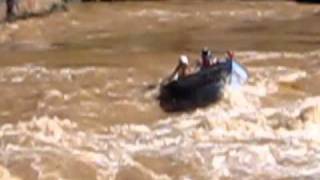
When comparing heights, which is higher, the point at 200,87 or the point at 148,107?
the point at 200,87

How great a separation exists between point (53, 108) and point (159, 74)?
14.0ft

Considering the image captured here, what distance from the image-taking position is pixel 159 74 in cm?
2800

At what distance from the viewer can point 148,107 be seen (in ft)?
81.8

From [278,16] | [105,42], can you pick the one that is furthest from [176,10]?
[105,42]

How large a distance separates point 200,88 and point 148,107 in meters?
1.26

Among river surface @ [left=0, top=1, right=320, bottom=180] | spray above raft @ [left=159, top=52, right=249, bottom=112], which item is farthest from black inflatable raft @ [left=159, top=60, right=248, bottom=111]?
river surface @ [left=0, top=1, right=320, bottom=180]

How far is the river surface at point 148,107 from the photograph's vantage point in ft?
66.3

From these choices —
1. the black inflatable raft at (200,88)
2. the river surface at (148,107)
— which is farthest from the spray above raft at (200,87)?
the river surface at (148,107)

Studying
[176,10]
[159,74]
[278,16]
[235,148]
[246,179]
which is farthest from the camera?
[176,10]

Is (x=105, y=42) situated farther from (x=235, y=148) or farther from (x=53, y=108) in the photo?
(x=235, y=148)

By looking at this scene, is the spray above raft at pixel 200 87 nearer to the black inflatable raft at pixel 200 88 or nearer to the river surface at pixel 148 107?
the black inflatable raft at pixel 200 88

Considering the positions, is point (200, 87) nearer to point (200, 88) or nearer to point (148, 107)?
point (200, 88)

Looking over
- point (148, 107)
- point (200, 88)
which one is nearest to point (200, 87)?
point (200, 88)

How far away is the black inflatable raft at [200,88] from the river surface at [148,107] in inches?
10.7
